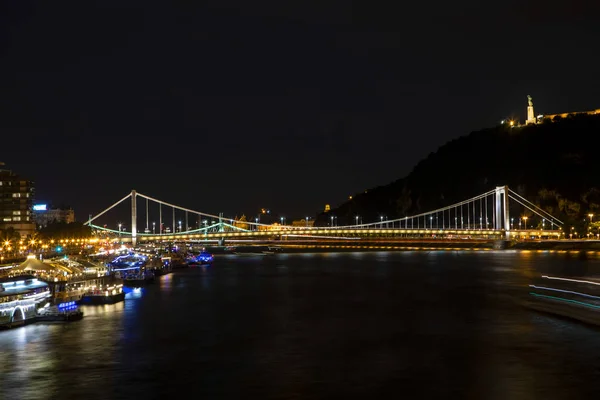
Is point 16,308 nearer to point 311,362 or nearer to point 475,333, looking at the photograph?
point 311,362

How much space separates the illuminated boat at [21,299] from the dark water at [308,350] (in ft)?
2.70

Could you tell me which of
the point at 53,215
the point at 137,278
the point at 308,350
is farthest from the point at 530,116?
the point at 308,350

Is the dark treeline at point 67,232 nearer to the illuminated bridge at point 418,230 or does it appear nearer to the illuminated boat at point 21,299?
the illuminated bridge at point 418,230

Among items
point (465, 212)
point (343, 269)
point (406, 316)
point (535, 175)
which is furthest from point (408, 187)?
point (406, 316)

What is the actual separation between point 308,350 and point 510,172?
3633 inches

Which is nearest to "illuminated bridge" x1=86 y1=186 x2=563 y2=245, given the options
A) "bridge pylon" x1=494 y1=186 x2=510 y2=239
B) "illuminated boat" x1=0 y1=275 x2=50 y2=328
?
"bridge pylon" x1=494 y1=186 x2=510 y2=239

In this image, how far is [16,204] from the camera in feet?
264

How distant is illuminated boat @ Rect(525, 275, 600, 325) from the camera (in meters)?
23.6

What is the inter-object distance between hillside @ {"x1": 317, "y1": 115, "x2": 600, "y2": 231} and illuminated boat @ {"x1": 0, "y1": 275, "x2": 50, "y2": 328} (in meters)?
71.5

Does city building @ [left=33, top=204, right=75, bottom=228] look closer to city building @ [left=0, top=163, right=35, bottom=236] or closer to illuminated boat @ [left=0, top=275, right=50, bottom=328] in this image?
city building @ [left=0, top=163, right=35, bottom=236]

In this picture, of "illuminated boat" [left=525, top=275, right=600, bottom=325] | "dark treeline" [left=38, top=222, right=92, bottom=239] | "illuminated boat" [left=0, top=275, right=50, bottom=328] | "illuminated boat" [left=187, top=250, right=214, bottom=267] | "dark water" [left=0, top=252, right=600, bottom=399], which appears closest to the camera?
"dark water" [left=0, top=252, right=600, bottom=399]

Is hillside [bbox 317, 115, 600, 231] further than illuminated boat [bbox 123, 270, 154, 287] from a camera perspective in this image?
Yes

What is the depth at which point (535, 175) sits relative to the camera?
101062mm

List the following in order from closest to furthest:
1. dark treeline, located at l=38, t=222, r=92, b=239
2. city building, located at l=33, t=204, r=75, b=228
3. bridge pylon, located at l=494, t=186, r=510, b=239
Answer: bridge pylon, located at l=494, t=186, r=510, b=239
dark treeline, located at l=38, t=222, r=92, b=239
city building, located at l=33, t=204, r=75, b=228
